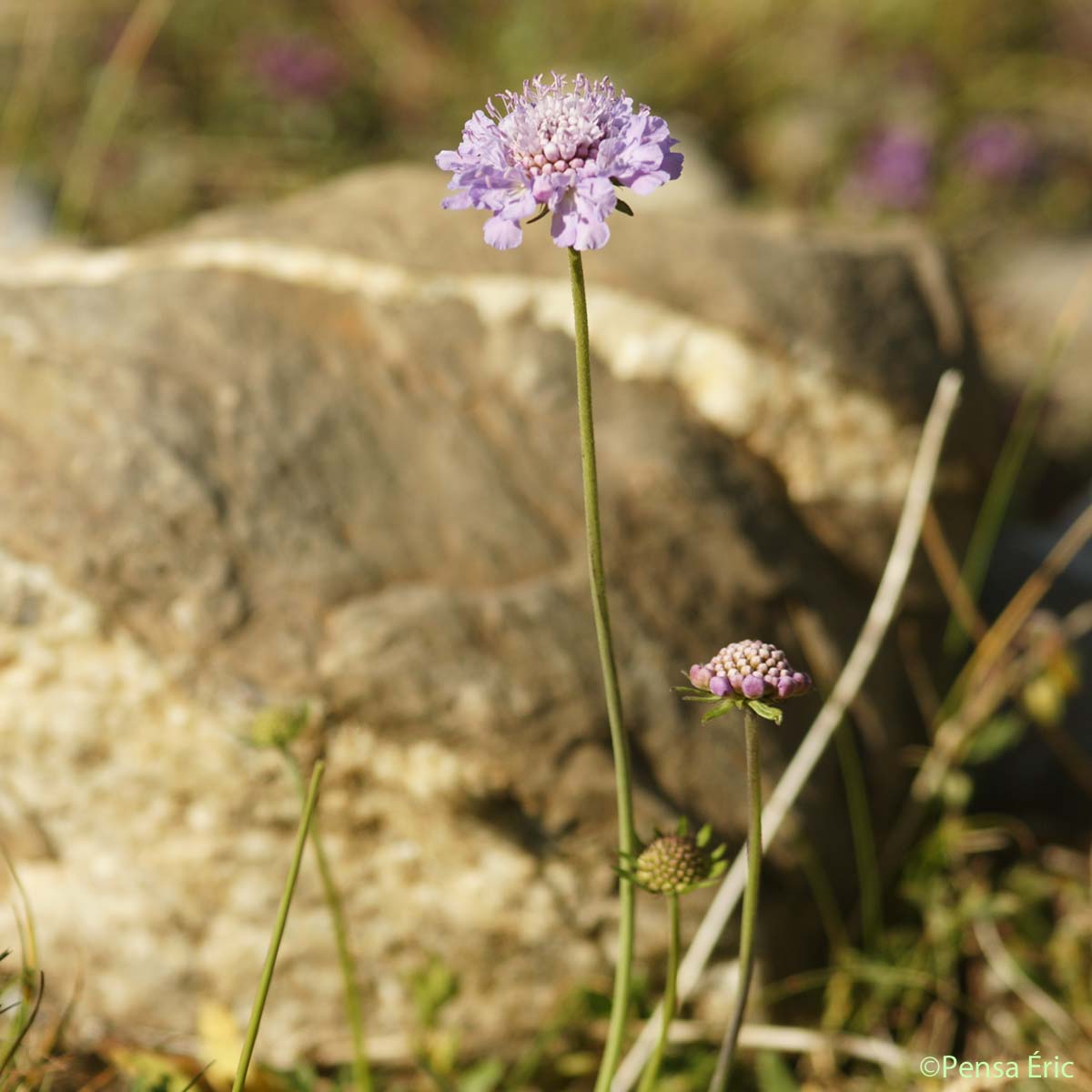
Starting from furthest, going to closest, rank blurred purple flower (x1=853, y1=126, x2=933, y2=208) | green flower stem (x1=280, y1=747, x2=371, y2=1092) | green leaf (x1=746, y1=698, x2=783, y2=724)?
blurred purple flower (x1=853, y1=126, x2=933, y2=208) → green flower stem (x1=280, y1=747, x2=371, y2=1092) → green leaf (x1=746, y1=698, x2=783, y2=724)

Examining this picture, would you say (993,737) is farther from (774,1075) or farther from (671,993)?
(671,993)

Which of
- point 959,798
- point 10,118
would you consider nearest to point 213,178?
point 10,118

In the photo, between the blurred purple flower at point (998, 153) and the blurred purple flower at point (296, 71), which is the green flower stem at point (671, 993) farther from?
the blurred purple flower at point (998, 153)

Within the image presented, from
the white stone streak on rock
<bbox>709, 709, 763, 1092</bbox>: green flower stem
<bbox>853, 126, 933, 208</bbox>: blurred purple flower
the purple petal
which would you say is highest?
<bbox>853, 126, 933, 208</bbox>: blurred purple flower

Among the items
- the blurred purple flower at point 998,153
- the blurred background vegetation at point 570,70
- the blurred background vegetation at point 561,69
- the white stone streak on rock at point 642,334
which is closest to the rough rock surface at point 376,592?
the white stone streak on rock at point 642,334

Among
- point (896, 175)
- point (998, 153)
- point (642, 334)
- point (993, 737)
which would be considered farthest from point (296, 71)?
point (993, 737)

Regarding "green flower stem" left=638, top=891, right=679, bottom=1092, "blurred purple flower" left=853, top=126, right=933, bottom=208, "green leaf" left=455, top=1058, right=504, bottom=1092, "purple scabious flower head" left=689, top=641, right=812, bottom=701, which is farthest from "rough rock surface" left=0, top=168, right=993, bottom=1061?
"blurred purple flower" left=853, top=126, right=933, bottom=208

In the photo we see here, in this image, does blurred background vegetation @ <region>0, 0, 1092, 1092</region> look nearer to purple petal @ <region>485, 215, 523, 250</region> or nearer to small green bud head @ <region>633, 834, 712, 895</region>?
purple petal @ <region>485, 215, 523, 250</region>
